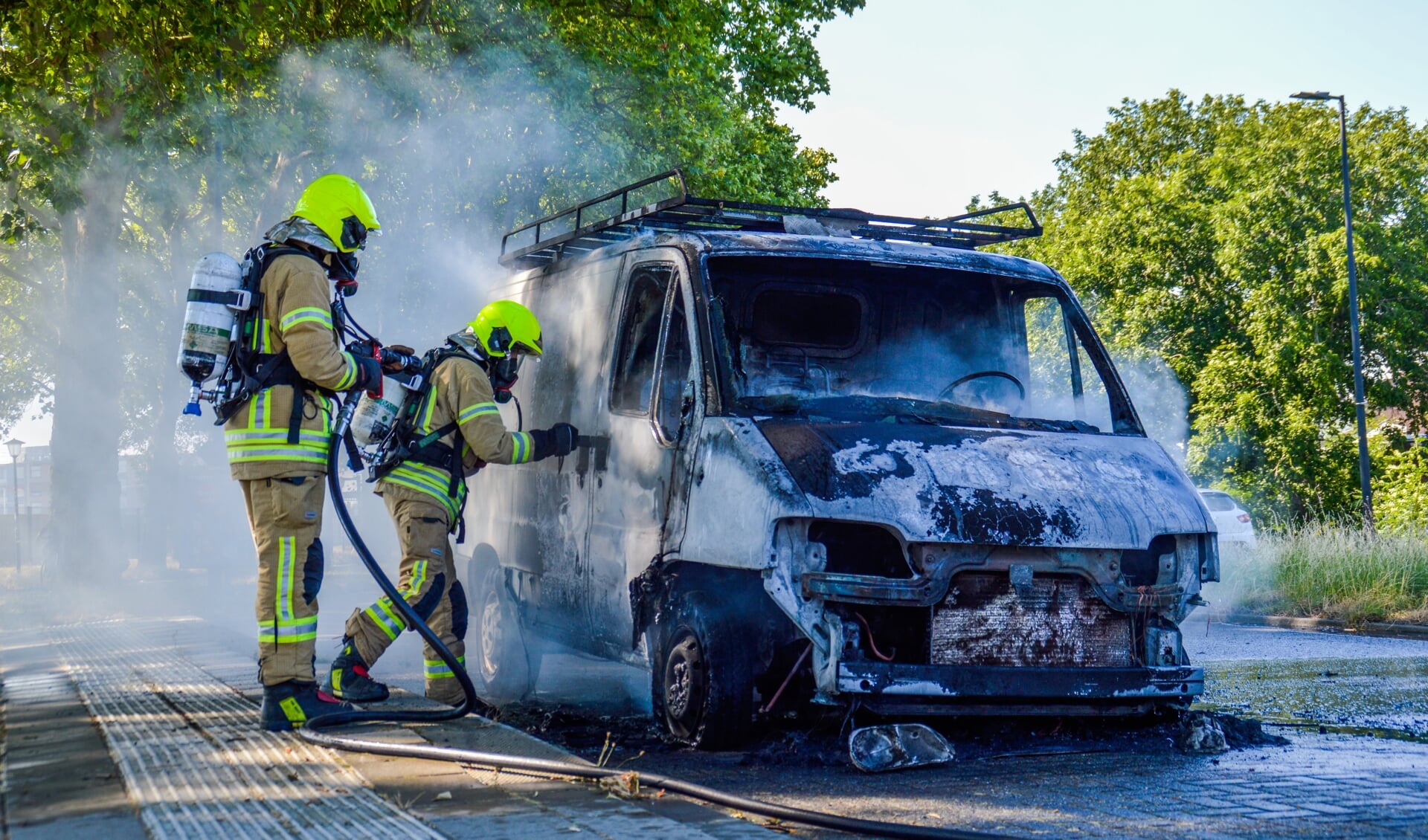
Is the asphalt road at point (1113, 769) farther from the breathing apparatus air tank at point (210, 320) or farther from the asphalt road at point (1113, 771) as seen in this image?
the breathing apparatus air tank at point (210, 320)

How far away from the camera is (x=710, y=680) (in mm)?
5316

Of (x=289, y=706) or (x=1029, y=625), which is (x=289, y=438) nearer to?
(x=289, y=706)

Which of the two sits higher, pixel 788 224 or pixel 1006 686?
pixel 788 224

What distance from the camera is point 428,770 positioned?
186 inches

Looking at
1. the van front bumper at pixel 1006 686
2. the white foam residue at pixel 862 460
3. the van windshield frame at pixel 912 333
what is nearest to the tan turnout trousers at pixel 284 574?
the van windshield frame at pixel 912 333

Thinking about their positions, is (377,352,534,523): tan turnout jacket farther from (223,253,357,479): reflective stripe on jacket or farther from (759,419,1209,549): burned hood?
(759,419,1209,549): burned hood

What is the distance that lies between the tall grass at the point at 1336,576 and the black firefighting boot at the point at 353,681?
993 cm

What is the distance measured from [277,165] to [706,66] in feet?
20.5

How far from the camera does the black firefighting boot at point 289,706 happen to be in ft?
18.7

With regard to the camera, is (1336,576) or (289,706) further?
(1336,576)

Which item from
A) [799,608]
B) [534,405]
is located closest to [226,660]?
[534,405]

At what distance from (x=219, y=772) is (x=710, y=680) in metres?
1.73

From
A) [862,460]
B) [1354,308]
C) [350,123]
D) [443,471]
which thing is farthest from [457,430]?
[1354,308]

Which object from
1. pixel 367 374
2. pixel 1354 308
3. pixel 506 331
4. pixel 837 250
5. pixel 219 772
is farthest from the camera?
pixel 1354 308
